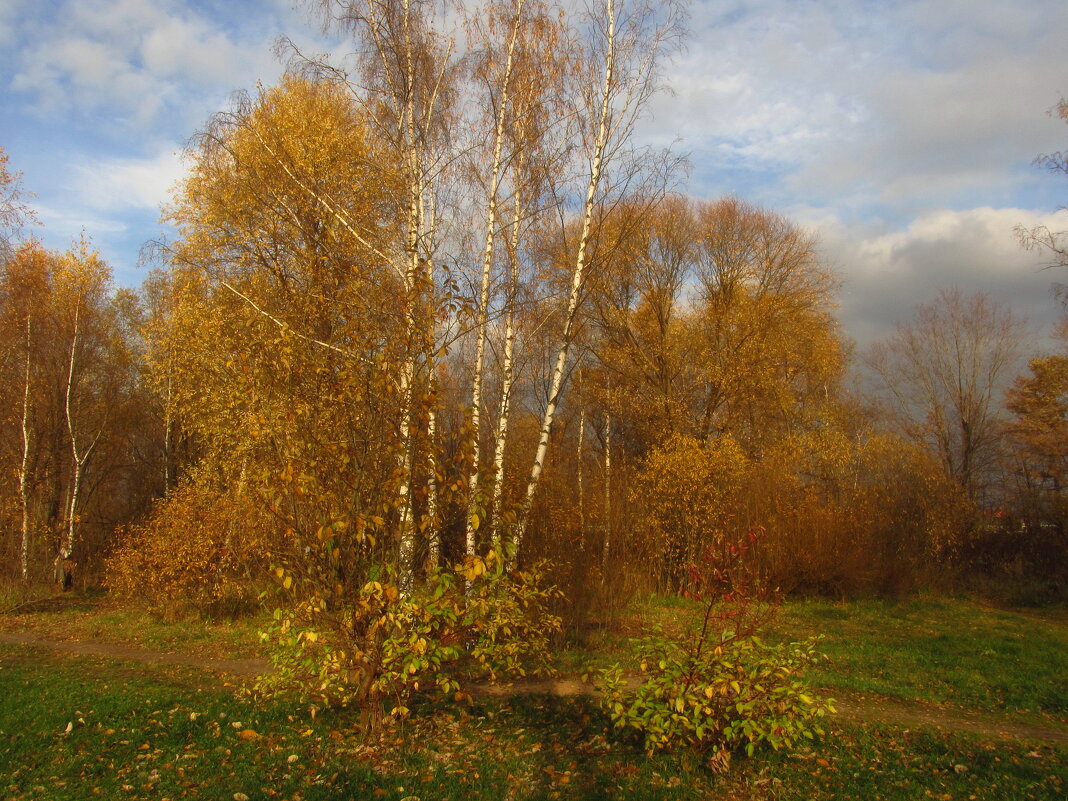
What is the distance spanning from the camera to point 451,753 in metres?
5.28

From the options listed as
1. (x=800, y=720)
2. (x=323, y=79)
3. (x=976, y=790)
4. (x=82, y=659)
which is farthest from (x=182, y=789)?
(x=323, y=79)

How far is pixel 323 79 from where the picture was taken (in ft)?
30.1

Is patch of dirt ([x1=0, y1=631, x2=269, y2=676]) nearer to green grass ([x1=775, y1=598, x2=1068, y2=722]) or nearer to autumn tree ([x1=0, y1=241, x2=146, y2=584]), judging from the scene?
autumn tree ([x1=0, y1=241, x2=146, y2=584])

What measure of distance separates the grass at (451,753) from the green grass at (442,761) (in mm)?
16

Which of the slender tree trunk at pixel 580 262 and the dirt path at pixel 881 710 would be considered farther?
the slender tree trunk at pixel 580 262

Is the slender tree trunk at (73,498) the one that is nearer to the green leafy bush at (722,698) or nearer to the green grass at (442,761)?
the green grass at (442,761)

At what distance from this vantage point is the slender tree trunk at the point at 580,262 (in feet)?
29.9

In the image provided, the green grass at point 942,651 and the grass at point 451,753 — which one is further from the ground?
the grass at point 451,753

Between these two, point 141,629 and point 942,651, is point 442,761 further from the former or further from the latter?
point 141,629

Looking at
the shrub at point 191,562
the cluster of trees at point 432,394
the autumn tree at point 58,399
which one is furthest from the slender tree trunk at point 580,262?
the autumn tree at point 58,399

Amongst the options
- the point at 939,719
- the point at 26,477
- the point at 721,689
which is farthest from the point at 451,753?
the point at 26,477

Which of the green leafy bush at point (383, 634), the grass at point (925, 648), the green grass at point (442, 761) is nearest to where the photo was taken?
the green grass at point (442, 761)

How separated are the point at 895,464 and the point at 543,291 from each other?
12.3 metres

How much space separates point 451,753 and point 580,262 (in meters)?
6.28
